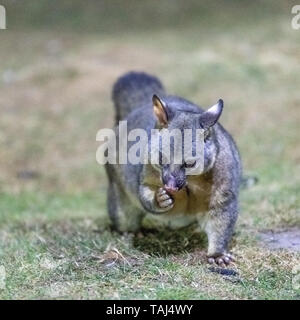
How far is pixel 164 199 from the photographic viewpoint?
6148mm

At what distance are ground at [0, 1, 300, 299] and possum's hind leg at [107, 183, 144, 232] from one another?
0.56 feet

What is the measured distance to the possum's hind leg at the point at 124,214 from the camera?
788 centimetres

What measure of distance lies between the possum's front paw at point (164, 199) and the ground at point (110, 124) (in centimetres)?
51

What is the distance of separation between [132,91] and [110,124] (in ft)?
16.5

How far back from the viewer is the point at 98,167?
12.6m

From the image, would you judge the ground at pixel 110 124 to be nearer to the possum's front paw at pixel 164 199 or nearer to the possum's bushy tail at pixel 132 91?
the possum's front paw at pixel 164 199
